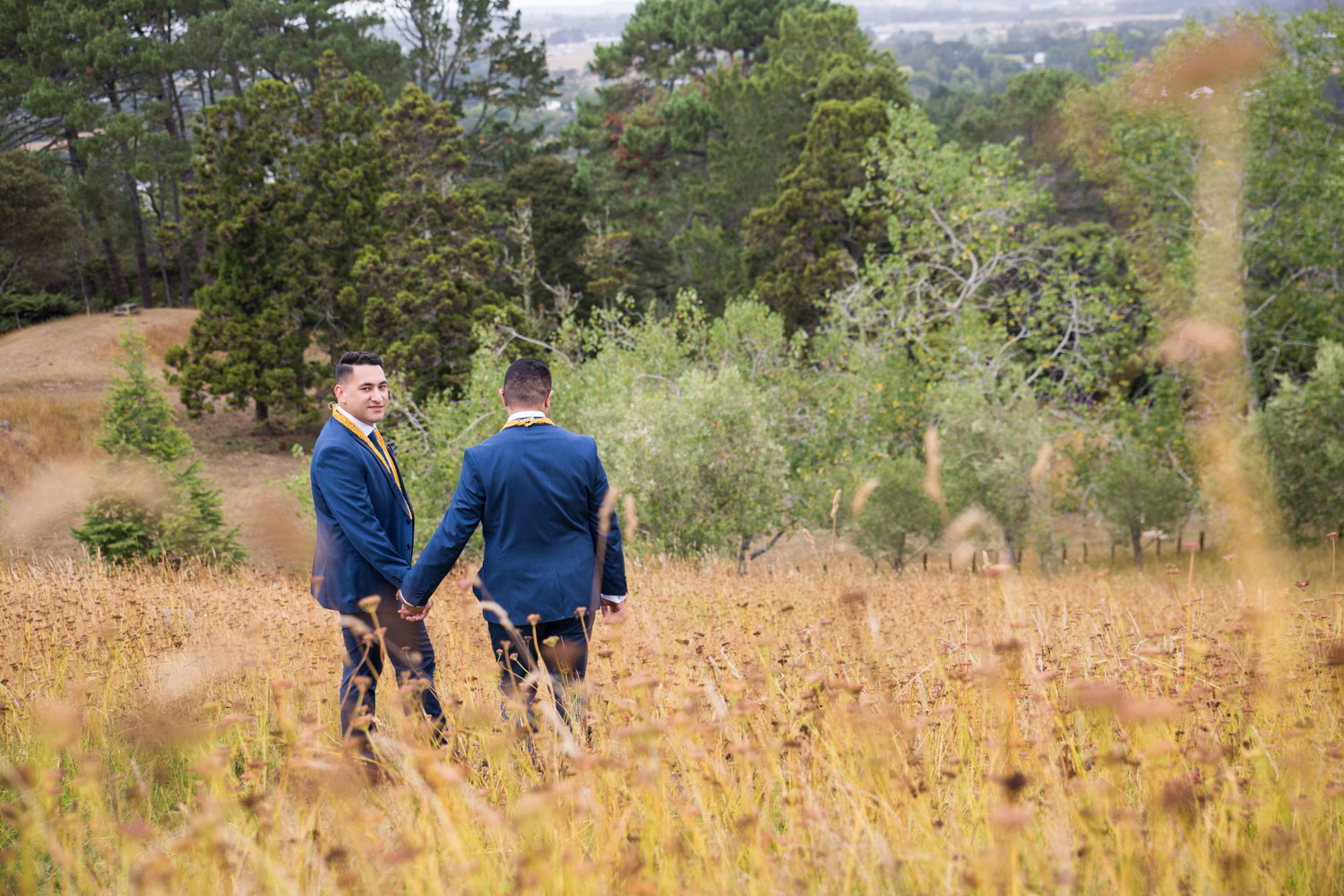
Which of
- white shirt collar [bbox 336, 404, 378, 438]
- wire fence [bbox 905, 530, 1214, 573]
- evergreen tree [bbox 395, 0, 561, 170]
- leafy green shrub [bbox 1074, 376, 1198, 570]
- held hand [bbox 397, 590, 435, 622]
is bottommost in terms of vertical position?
wire fence [bbox 905, 530, 1214, 573]

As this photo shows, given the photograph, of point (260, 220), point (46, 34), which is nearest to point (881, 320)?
point (260, 220)

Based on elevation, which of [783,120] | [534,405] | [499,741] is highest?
[783,120]

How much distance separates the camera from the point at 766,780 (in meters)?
2.41

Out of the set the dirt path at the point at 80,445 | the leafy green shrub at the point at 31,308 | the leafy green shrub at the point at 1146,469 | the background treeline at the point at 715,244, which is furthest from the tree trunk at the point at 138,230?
the leafy green shrub at the point at 1146,469

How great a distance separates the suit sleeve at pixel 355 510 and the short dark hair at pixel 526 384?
780mm

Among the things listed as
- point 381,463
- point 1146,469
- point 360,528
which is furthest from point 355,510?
point 1146,469

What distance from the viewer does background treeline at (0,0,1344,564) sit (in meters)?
17.4

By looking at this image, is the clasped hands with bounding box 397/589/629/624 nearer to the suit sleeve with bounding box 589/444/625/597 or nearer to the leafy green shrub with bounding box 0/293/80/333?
the suit sleeve with bounding box 589/444/625/597

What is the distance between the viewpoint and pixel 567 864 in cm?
201

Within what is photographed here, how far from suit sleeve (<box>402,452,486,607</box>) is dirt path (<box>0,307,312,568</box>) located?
11.6 meters

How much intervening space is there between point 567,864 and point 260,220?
95.5 ft

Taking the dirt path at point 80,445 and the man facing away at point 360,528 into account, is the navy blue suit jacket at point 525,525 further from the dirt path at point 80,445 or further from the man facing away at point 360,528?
the dirt path at point 80,445

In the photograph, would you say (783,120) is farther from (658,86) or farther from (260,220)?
(260,220)

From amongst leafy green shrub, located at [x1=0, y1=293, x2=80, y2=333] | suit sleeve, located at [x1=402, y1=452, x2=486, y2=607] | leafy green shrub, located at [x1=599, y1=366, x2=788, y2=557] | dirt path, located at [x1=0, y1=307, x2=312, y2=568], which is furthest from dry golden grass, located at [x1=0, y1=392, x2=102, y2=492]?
suit sleeve, located at [x1=402, y1=452, x2=486, y2=607]
